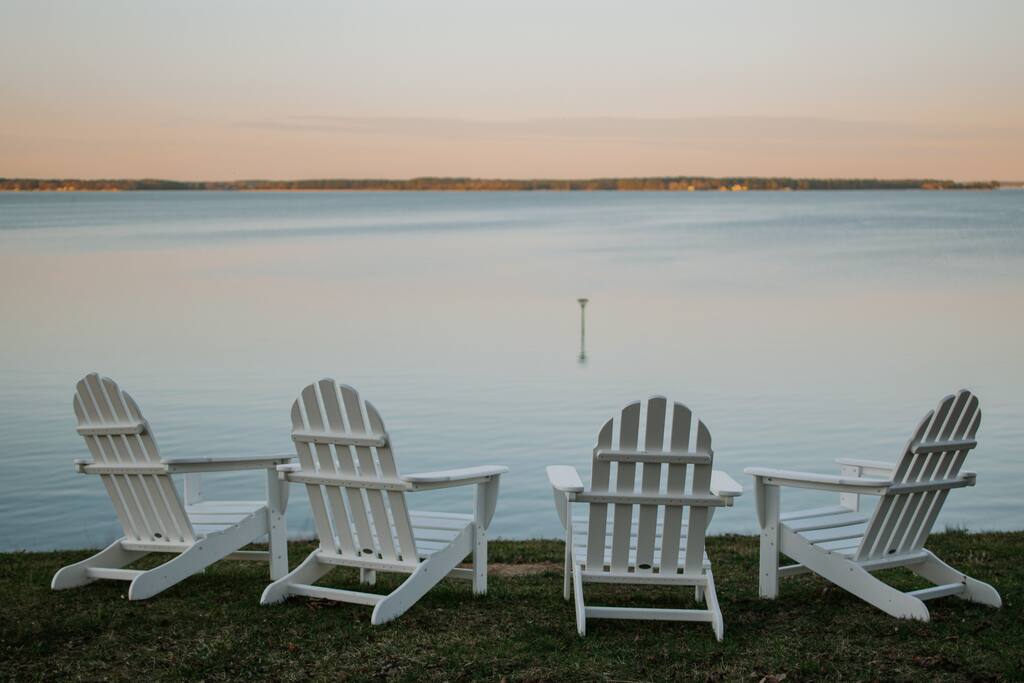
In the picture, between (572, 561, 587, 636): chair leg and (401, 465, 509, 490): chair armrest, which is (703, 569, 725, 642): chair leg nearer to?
(572, 561, 587, 636): chair leg

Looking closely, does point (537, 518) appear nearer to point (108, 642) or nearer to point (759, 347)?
point (108, 642)

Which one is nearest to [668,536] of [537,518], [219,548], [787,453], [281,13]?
[219,548]

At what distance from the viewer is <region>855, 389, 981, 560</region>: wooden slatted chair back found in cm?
501

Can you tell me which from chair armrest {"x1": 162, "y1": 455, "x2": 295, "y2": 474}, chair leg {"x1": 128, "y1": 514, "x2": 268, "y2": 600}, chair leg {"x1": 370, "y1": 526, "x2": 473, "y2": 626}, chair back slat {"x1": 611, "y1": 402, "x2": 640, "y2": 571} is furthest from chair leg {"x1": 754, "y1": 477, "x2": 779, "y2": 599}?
chair leg {"x1": 128, "y1": 514, "x2": 268, "y2": 600}

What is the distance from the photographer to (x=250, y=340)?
2078cm

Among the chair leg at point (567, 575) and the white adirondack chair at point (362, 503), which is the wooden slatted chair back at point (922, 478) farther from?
the white adirondack chair at point (362, 503)

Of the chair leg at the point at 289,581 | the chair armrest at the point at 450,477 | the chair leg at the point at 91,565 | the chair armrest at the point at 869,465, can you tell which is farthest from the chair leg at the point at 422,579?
the chair armrest at the point at 869,465

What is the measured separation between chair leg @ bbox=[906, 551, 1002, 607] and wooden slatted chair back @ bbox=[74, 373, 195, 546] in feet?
11.7

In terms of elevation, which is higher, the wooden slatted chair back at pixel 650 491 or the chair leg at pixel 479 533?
the wooden slatted chair back at pixel 650 491

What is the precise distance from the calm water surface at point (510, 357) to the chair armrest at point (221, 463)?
128 inches

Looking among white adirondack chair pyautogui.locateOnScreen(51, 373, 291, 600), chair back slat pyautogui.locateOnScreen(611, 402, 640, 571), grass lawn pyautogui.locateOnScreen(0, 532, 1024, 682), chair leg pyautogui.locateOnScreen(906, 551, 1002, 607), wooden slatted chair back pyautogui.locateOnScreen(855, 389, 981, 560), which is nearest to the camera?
grass lawn pyautogui.locateOnScreen(0, 532, 1024, 682)

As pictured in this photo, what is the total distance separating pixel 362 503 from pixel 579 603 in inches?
43.4

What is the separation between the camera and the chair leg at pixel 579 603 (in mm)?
4832

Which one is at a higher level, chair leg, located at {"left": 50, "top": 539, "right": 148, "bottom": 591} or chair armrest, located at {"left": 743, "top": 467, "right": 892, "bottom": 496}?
chair armrest, located at {"left": 743, "top": 467, "right": 892, "bottom": 496}
